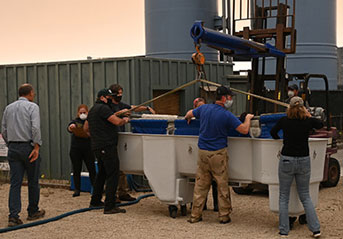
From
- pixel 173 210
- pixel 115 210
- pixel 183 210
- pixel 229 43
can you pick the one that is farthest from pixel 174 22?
pixel 173 210

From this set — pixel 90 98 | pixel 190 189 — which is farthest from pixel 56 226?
pixel 90 98

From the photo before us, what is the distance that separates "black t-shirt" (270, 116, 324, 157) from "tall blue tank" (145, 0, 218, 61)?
15.1m

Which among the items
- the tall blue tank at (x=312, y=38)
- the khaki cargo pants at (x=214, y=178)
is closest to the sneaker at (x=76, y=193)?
the khaki cargo pants at (x=214, y=178)

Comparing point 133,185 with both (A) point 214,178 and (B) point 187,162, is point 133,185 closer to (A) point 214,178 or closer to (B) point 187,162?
(B) point 187,162

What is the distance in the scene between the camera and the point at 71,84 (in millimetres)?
13148

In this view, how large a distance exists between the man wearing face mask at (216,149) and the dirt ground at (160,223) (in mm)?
323

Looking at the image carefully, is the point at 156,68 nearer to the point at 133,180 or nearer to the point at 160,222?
the point at 133,180

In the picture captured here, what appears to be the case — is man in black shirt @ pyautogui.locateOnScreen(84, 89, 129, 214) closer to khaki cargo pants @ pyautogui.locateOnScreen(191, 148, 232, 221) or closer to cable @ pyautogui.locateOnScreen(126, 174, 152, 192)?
khaki cargo pants @ pyautogui.locateOnScreen(191, 148, 232, 221)

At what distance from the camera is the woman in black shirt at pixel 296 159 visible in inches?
296

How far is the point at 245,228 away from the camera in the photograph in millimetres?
8148

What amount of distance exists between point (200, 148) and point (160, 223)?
3.95ft

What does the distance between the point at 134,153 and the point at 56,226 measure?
5.45 feet

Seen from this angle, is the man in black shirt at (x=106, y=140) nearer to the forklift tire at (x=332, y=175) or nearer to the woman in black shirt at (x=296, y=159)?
the woman in black shirt at (x=296, y=159)

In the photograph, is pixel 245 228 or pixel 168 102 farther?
pixel 168 102
